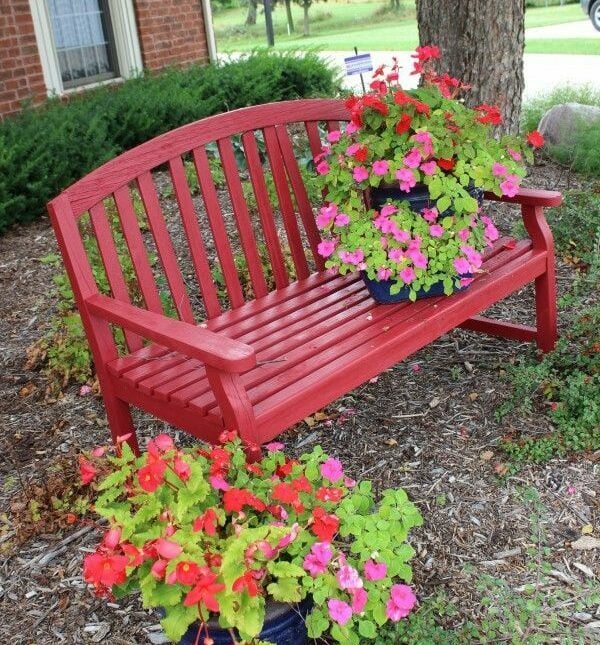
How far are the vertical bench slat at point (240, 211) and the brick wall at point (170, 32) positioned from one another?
6.50m

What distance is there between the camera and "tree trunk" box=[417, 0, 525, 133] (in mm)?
5457

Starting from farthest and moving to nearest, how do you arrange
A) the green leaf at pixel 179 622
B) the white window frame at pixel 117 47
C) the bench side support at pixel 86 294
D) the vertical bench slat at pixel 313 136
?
the white window frame at pixel 117 47
the vertical bench slat at pixel 313 136
the bench side support at pixel 86 294
the green leaf at pixel 179 622

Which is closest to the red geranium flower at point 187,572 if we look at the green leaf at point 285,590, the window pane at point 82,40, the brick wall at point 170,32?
the green leaf at point 285,590

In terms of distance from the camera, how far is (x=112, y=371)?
2.95 metres

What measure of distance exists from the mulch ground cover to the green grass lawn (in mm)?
11786

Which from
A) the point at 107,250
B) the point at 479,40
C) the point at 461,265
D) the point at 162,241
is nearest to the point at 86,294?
the point at 107,250

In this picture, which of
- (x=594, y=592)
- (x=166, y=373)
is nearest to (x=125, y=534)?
(x=166, y=373)

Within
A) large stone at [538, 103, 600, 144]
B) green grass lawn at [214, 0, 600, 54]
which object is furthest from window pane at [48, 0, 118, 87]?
green grass lawn at [214, 0, 600, 54]

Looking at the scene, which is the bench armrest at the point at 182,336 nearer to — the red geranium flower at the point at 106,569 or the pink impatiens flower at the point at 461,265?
the red geranium flower at the point at 106,569

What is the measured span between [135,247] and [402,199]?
102cm

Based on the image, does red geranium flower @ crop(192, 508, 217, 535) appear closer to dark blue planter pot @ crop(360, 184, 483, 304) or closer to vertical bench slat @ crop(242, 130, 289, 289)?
dark blue planter pot @ crop(360, 184, 483, 304)

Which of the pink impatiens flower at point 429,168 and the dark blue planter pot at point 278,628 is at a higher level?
the pink impatiens flower at point 429,168

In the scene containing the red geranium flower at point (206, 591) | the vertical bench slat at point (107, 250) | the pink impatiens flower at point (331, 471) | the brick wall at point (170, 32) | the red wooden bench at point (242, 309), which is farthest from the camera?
the brick wall at point (170, 32)

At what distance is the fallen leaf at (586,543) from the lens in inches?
109
